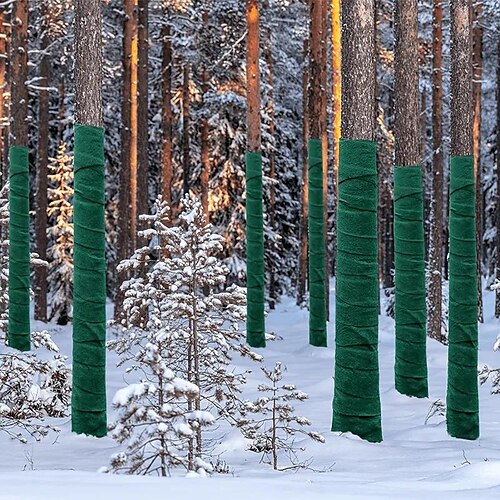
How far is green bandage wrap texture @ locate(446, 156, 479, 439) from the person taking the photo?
30.8 feet

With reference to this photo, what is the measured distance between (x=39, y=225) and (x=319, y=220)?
8.00 m

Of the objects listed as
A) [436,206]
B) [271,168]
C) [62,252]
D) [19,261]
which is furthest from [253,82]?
[271,168]

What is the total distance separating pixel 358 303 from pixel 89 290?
9.48ft

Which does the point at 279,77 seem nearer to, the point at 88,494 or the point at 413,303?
the point at 413,303

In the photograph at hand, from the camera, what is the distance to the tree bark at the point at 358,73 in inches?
354

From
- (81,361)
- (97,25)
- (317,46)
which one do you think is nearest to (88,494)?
(81,361)

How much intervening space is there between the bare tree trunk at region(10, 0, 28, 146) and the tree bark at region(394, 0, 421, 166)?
703 centimetres

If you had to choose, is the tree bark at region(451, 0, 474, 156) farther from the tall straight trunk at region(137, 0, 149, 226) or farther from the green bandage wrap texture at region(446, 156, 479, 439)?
the tall straight trunk at region(137, 0, 149, 226)

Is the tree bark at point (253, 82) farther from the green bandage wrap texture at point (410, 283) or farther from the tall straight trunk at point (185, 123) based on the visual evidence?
the tall straight trunk at point (185, 123)

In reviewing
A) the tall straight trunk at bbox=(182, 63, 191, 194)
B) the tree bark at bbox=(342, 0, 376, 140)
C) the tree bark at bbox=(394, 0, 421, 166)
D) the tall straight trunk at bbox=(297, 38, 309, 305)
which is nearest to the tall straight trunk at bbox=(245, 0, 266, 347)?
the tree bark at bbox=(394, 0, 421, 166)

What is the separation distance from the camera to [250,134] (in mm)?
18219

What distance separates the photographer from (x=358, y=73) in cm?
901

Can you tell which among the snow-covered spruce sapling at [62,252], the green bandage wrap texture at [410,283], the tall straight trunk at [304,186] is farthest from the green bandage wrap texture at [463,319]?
the tall straight trunk at [304,186]

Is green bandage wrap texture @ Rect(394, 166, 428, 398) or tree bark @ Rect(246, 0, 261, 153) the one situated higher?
tree bark @ Rect(246, 0, 261, 153)
